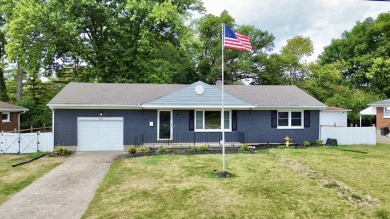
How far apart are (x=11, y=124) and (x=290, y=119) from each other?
2229 cm

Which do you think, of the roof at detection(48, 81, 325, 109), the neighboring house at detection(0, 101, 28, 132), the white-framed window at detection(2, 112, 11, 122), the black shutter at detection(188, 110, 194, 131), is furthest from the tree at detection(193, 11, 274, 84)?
the white-framed window at detection(2, 112, 11, 122)

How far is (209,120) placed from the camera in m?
16.7

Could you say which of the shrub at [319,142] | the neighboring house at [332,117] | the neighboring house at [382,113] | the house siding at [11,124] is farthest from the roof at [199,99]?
the neighboring house at [382,113]

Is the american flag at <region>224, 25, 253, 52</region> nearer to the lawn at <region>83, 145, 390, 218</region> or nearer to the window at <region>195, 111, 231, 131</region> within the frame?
the lawn at <region>83, 145, 390, 218</region>

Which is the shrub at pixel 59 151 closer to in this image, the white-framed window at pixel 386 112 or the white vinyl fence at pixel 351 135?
the white vinyl fence at pixel 351 135

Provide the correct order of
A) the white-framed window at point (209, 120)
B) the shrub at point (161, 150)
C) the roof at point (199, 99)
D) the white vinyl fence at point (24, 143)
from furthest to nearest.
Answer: the white-framed window at point (209, 120)
the roof at point (199, 99)
the white vinyl fence at point (24, 143)
the shrub at point (161, 150)

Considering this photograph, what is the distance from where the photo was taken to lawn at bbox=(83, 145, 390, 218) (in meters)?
6.40

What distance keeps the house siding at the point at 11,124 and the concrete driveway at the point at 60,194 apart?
513 inches

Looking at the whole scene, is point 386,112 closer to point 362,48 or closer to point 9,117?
point 362,48

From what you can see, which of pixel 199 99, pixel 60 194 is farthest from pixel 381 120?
pixel 60 194

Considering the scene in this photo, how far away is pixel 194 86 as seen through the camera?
642 inches

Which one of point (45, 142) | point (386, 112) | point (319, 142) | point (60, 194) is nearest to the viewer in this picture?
point (60, 194)

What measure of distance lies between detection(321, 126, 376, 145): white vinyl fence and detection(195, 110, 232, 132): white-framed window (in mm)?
6696

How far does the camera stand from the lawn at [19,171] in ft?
27.0
